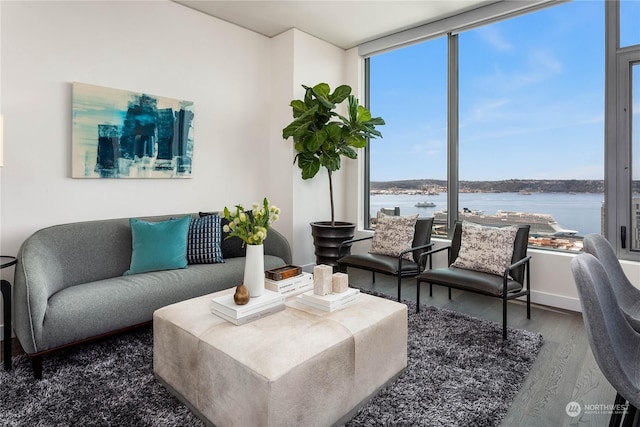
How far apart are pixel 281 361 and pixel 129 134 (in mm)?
2824

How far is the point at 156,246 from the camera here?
3135mm

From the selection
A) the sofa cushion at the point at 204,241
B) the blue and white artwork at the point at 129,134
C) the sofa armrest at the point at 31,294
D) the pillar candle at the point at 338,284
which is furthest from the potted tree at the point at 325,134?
the sofa armrest at the point at 31,294

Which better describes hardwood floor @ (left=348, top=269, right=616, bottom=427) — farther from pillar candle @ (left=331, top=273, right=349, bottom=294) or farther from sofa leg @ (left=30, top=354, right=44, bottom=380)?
sofa leg @ (left=30, top=354, right=44, bottom=380)

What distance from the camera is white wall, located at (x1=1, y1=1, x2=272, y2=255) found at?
114 inches

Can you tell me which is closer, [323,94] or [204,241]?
[204,241]

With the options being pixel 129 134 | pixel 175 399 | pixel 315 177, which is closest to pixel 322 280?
pixel 175 399

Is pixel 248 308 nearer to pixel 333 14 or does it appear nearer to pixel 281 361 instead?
pixel 281 361

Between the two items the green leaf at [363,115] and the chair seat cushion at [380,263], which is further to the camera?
the green leaf at [363,115]

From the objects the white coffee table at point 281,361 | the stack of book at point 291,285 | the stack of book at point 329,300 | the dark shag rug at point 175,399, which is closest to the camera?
the white coffee table at point 281,361

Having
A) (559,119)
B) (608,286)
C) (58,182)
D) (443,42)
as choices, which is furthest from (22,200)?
(559,119)

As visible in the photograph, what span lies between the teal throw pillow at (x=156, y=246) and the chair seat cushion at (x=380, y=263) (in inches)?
63.6

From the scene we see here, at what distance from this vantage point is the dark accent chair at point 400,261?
3516 mm

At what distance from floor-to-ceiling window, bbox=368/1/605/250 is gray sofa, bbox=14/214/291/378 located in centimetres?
243

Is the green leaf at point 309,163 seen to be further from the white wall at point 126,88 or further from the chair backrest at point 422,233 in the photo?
the chair backrest at point 422,233
